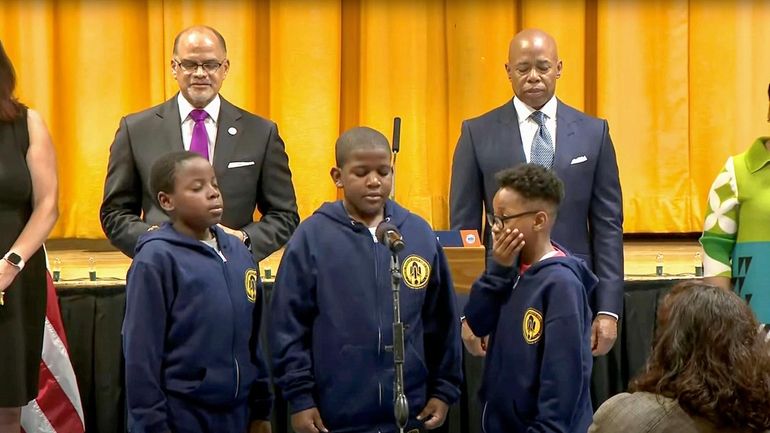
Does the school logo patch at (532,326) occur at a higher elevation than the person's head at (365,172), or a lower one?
lower

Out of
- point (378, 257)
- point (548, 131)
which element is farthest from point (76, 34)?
point (378, 257)

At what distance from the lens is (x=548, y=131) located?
4.59 meters

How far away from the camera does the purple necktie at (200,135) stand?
447 centimetres

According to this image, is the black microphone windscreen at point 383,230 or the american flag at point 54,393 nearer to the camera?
the black microphone windscreen at point 383,230

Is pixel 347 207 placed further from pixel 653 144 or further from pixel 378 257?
pixel 653 144

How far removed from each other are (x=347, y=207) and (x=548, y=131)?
111 cm

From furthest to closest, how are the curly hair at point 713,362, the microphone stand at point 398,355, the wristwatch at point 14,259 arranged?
the wristwatch at point 14,259 → the microphone stand at point 398,355 → the curly hair at point 713,362

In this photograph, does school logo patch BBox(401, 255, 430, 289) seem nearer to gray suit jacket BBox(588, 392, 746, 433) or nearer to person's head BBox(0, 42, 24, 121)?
gray suit jacket BBox(588, 392, 746, 433)

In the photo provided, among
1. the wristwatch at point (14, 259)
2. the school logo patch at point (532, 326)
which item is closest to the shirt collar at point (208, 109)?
the wristwatch at point (14, 259)

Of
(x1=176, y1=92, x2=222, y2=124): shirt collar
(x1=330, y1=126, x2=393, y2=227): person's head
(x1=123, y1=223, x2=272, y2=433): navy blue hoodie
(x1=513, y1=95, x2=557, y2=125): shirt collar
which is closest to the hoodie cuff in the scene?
(x1=123, y1=223, x2=272, y2=433): navy blue hoodie

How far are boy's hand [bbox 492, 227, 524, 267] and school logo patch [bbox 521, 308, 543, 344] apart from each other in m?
0.17

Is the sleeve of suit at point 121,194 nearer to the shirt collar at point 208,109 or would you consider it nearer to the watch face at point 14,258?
the shirt collar at point 208,109

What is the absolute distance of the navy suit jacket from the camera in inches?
176

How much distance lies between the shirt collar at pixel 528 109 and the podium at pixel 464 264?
0.52 meters
